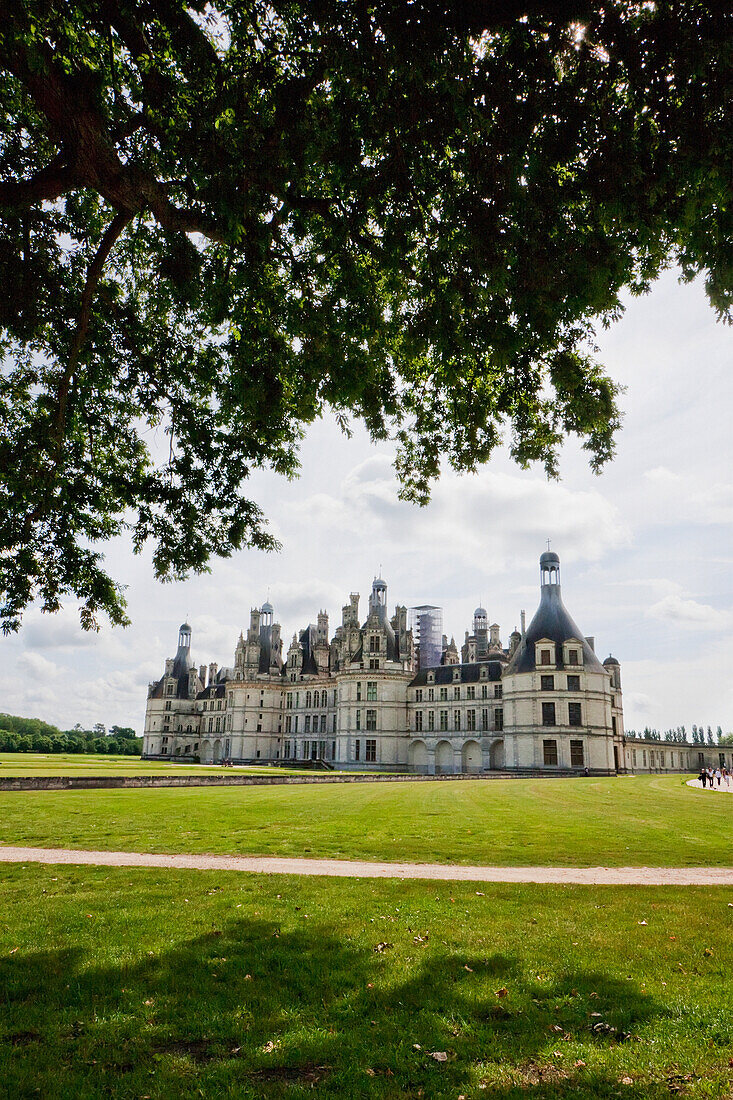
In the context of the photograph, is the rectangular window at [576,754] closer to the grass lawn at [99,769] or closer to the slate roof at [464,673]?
the slate roof at [464,673]

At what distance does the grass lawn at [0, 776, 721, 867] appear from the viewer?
1375cm

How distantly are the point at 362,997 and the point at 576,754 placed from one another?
187 ft

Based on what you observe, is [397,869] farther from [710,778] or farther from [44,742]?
[44,742]

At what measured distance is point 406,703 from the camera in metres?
71.3

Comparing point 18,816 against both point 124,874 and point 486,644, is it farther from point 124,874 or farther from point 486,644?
point 486,644

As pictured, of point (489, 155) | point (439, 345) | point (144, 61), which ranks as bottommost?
point (439, 345)

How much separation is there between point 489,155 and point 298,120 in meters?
2.04

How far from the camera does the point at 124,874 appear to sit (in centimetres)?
1093

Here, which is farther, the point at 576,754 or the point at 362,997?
the point at 576,754

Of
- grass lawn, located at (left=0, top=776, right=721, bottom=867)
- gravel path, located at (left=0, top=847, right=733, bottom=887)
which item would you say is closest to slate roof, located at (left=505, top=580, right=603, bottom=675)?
grass lawn, located at (left=0, top=776, right=721, bottom=867)

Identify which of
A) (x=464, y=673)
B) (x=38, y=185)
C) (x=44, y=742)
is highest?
(x=38, y=185)

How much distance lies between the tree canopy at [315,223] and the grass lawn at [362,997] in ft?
17.7

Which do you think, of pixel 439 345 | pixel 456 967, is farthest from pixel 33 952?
pixel 439 345

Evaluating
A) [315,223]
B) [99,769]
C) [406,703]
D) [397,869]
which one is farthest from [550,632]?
[315,223]
